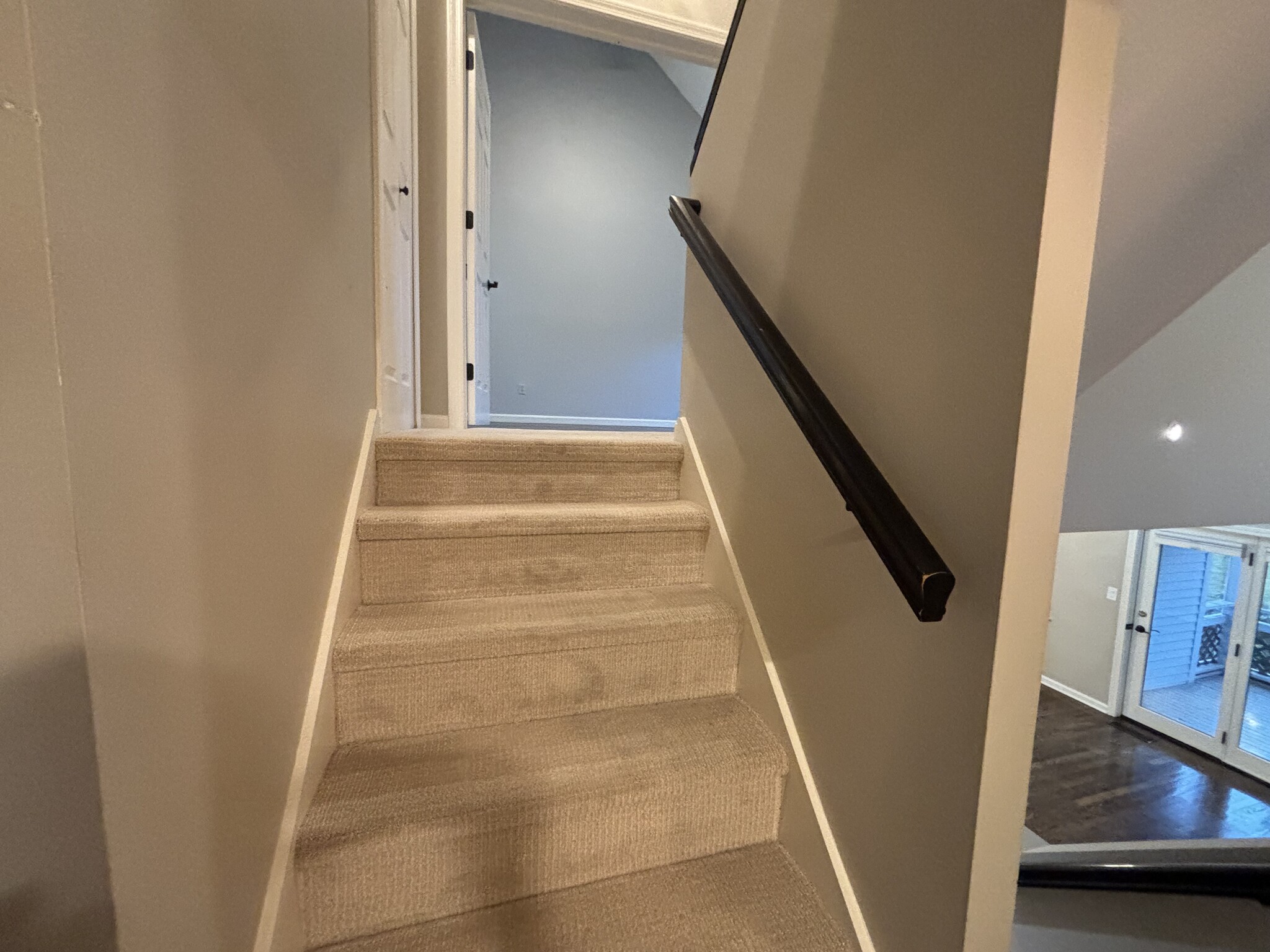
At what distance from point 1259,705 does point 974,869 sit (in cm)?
697

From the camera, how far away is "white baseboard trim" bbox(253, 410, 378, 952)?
76 cm

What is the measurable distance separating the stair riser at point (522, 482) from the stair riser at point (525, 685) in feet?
1.82

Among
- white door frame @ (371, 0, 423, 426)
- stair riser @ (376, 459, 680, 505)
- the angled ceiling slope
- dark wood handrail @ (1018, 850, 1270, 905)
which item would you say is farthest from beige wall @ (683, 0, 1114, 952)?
the angled ceiling slope

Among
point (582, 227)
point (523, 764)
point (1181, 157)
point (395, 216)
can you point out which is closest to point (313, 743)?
point (523, 764)

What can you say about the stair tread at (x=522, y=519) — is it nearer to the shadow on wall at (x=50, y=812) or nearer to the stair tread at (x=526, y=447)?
the stair tread at (x=526, y=447)

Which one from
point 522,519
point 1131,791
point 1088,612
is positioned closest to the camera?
point 522,519

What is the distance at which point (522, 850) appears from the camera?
94 cm

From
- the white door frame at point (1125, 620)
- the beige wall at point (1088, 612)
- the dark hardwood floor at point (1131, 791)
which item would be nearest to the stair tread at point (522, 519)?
the dark hardwood floor at point (1131, 791)

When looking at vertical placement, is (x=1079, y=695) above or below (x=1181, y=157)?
below

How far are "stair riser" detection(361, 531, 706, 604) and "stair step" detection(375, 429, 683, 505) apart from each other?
24cm

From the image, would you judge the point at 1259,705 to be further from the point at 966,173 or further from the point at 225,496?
the point at 225,496

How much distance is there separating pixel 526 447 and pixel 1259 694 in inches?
287

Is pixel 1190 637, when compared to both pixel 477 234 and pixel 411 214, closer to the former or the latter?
pixel 477 234

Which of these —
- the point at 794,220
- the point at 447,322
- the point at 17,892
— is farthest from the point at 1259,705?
the point at 17,892
